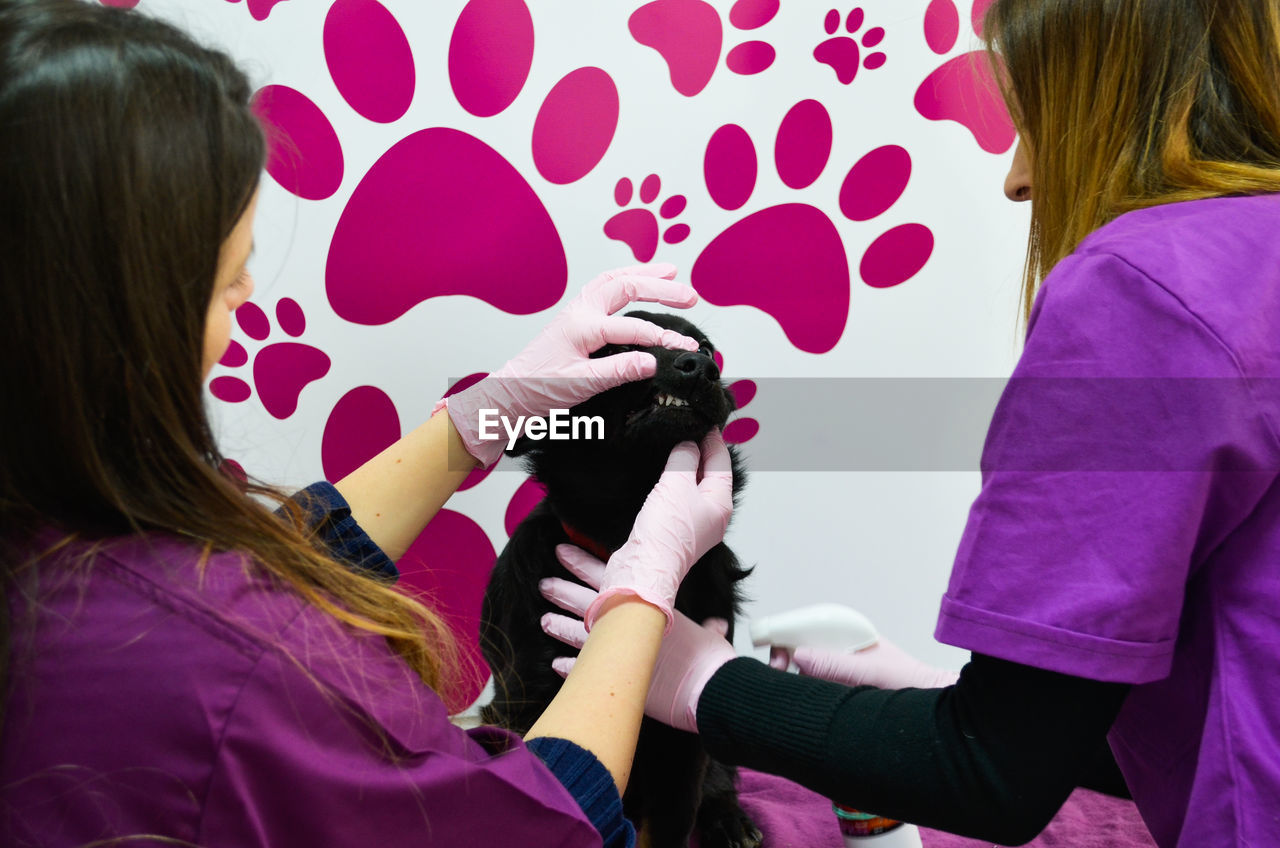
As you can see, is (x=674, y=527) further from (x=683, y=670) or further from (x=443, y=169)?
(x=443, y=169)

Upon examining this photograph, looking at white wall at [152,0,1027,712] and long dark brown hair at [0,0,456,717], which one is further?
→ white wall at [152,0,1027,712]

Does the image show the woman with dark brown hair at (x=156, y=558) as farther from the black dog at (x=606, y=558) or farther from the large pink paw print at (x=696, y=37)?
the large pink paw print at (x=696, y=37)

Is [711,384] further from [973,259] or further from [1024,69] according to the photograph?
Result: [973,259]

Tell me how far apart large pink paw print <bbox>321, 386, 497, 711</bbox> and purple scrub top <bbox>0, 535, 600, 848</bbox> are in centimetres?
96

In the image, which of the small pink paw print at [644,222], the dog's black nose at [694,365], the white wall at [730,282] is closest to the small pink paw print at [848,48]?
→ the white wall at [730,282]

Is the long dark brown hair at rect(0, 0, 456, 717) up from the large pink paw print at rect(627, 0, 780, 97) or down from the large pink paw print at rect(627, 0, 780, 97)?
down

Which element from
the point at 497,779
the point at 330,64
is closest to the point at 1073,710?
the point at 497,779

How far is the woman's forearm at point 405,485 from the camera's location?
1184 mm

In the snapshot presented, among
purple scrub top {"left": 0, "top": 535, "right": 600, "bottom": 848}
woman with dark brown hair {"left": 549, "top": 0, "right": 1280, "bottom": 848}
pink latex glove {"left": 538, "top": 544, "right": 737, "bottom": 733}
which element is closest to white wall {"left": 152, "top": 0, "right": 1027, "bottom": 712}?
pink latex glove {"left": 538, "top": 544, "right": 737, "bottom": 733}

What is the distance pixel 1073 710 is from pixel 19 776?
0.74m

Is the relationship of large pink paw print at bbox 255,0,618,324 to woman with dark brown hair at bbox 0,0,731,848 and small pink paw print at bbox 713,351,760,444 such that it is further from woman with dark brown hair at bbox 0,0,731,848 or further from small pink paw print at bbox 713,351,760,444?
woman with dark brown hair at bbox 0,0,731,848

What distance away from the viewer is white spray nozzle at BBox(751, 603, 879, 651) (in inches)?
47.2

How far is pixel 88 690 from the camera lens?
568mm

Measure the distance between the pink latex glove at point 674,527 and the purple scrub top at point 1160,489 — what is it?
1.21ft
